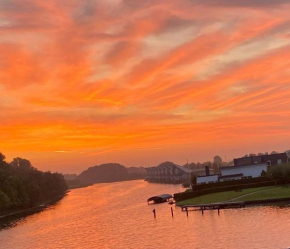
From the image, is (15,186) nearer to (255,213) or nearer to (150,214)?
(150,214)

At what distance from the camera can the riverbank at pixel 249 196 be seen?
88213 mm

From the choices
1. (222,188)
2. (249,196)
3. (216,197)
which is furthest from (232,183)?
(249,196)

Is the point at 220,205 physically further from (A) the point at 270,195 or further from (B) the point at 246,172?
(B) the point at 246,172

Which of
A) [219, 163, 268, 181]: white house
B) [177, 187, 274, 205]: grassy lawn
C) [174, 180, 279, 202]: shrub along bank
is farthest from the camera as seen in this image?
[219, 163, 268, 181]: white house

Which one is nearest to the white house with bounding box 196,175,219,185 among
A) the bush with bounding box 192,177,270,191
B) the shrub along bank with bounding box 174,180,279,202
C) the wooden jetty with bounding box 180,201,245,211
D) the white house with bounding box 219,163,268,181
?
the white house with bounding box 219,163,268,181

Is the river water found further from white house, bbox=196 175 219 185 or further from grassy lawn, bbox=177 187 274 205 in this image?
white house, bbox=196 175 219 185

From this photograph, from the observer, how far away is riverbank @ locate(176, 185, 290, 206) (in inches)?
3473

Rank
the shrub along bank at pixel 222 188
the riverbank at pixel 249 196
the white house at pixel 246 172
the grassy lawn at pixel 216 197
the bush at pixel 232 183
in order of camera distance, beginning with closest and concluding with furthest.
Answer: the riverbank at pixel 249 196
the grassy lawn at pixel 216 197
the shrub along bank at pixel 222 188
the bush at pixel 232 183
the white house at pixel 246 172

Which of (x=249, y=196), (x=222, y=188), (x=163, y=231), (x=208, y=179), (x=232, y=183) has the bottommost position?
(x=163, y=231)

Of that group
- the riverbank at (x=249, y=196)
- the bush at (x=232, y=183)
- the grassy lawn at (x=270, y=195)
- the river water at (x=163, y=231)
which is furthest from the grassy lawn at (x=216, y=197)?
the river water at (x=163, y=231)

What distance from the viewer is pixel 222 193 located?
108562 mm

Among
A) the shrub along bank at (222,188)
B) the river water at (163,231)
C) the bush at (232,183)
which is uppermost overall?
the bush at (232,183)

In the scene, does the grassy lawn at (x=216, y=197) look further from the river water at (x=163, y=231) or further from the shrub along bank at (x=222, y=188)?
the river water at (x=163, y=231)

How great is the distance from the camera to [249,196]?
94.8 m
